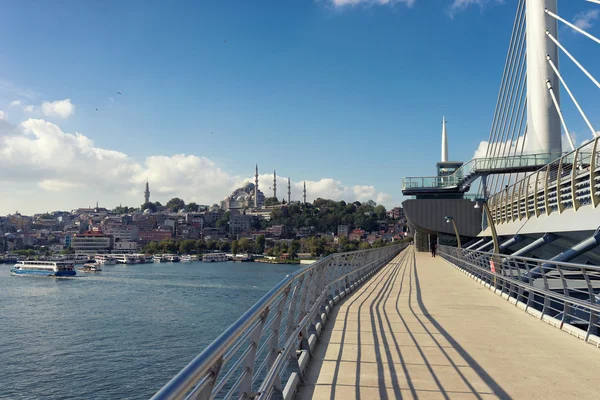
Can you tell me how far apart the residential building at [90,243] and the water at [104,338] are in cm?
9792

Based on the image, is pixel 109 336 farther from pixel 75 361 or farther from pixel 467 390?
pixel 467 390

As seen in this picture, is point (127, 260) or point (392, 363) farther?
point (127, 260)

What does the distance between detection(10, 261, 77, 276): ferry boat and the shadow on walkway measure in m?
68.2

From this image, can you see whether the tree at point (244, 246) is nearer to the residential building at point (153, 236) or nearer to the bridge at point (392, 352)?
the residential building at point (153, 236)

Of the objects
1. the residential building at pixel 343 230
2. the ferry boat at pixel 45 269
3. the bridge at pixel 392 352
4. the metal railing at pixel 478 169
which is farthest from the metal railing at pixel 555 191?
the residential building at pixel 343 230

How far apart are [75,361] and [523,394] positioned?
2049 cm

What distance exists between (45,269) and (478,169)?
5910 centimetres

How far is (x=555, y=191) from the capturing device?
1708 centimetres

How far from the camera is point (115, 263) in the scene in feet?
350

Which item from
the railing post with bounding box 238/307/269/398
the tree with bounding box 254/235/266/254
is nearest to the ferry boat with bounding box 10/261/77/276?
the tree with bounding box 254/235/266/254

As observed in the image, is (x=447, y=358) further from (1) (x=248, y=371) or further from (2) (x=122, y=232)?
(2) (x=122, y=232)

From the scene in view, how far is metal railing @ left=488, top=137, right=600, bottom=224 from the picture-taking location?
1352 centimetres

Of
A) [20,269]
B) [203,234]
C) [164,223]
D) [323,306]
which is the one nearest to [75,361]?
[323,306]

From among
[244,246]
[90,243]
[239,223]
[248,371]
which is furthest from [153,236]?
[248,371]
